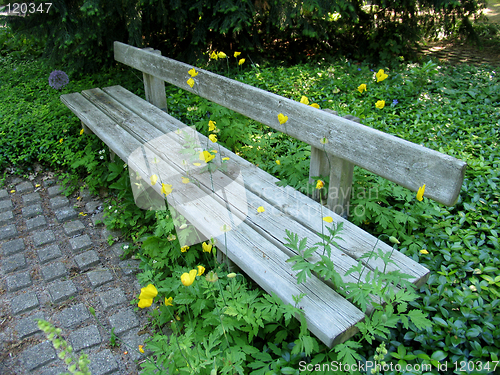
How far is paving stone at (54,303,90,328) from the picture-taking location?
8.04 feet

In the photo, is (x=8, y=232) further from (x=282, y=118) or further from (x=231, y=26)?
(x=231, y=26)

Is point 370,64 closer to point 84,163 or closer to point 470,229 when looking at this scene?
point 470,229

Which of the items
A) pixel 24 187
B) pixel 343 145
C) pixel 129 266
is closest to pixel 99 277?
pixel 129 266

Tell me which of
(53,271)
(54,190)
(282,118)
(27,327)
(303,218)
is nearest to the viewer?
(303,218)

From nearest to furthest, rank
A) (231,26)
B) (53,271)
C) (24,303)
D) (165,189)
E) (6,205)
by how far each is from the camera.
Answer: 1. (165,189)
2. (24,303)
3. (53,271)
4. (6,205)
5. (231,26)

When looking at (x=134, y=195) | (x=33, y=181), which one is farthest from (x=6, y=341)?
(x=33, y=181)

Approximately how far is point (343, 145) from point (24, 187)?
341cm

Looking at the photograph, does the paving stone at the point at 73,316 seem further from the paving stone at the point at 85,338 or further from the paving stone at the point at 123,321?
the paving stone at the point at 123,321

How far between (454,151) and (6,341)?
3553mm

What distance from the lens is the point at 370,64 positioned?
515cm

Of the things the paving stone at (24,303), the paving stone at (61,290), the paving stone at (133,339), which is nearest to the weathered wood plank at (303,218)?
the paving stone at (133,339)

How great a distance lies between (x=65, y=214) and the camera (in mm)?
3479

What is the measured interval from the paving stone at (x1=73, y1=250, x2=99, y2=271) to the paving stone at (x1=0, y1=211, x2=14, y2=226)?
966 mm

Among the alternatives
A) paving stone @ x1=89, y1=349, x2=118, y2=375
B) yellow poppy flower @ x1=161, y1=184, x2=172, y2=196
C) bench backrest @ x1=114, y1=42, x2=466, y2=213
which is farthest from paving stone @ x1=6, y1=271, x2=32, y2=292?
bench backrest @ x1=114, y1=42, x2=466, y2=213
